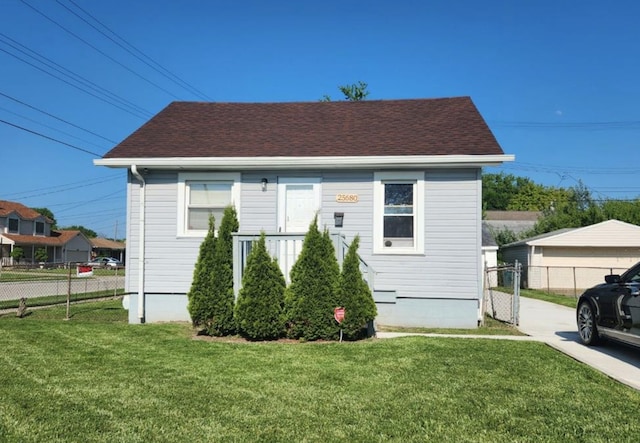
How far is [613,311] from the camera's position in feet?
22.6

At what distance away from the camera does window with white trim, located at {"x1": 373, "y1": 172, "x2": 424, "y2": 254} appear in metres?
9.46

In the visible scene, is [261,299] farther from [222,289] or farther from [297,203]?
[297,203]

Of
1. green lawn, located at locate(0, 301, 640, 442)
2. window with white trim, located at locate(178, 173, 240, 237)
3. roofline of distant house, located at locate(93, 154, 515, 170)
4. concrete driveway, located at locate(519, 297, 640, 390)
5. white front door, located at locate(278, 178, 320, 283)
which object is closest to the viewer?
green lawn, located at locate(0, 301, 640, 442)

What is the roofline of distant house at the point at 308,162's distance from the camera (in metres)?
9.05

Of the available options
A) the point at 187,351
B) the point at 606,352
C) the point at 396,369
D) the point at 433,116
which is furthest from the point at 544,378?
the point at 433,116

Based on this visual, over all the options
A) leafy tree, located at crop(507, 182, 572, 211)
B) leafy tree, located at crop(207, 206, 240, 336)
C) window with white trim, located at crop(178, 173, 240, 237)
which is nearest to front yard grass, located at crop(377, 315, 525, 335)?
leafy tree, located at crop(207, 206, 240, 336)

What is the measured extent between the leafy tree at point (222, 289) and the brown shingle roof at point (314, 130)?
239cm

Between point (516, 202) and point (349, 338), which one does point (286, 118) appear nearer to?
point (349, 338)

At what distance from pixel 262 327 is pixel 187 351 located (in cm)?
126

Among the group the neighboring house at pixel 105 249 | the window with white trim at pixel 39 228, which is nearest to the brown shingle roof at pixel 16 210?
the window with white trim at pixel 39 228

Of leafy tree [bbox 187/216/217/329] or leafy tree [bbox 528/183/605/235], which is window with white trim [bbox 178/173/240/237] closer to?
leafy tree [bbox 187/216/217/329]

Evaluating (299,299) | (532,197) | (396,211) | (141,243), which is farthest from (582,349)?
(532,197)

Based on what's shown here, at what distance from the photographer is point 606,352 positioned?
23.2ft

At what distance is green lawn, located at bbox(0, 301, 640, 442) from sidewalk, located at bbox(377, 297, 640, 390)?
12.7 inches
